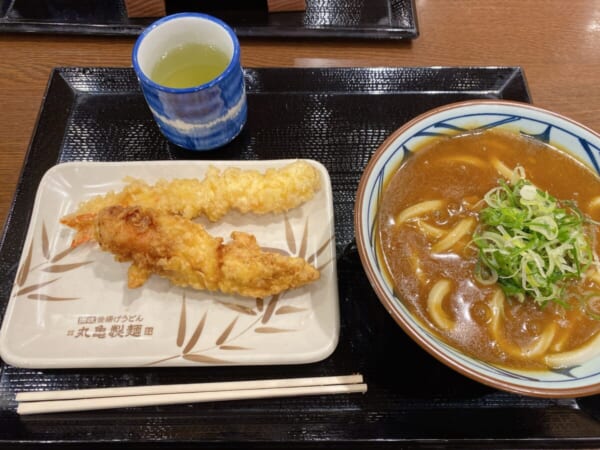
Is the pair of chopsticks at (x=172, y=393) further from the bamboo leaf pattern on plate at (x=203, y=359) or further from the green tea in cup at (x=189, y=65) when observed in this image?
the green tea in cup at (x=189, y=65)

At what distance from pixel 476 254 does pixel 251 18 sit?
5.85 feet

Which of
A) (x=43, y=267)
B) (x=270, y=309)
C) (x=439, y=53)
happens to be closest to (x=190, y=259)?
(x=270, y=309)

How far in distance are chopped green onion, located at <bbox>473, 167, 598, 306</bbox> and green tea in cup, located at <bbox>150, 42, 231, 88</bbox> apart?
1243 millimetres

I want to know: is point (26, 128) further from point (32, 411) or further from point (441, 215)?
point (441, 215)

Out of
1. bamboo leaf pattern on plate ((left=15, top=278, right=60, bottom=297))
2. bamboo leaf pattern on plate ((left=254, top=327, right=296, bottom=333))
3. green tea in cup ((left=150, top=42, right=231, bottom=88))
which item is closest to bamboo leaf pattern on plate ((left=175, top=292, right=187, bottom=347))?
bamboo leaf pattern on plate ((left=254, top=327, right=296, bottom=333))

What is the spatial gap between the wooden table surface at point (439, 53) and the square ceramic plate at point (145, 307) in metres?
0.71

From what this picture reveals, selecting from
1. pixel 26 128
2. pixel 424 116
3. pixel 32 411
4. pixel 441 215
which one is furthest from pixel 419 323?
pixel 26 128

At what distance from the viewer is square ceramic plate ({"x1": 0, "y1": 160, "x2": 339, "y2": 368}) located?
1.57 m

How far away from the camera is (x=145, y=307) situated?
5.57ft

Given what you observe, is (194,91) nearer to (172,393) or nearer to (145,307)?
(145,307)

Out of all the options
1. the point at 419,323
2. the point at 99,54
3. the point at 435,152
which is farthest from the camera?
the point at 99,54

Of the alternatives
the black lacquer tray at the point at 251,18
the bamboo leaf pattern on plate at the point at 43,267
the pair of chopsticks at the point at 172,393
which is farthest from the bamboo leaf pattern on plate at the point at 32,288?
the black lacquer tray at the point at 251,18

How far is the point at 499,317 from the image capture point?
142 cm

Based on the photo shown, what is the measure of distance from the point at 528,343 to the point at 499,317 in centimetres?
11
